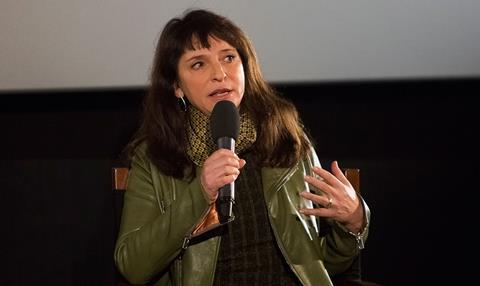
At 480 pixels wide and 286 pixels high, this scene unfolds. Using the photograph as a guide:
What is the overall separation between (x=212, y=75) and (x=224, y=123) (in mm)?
283

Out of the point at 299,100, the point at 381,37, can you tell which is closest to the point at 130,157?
the point at 299,100

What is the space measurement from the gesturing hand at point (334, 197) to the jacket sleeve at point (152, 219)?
0.72 ft

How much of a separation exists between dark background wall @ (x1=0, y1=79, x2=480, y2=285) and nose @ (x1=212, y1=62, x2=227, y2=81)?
0.60 m

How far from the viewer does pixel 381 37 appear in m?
2.00

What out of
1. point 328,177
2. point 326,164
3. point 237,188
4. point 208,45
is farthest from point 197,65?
point 326,164

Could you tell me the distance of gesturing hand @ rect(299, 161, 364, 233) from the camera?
140 centimetres

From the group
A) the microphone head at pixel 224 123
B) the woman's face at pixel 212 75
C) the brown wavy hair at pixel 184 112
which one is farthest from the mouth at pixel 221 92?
the microphone head at pixel 224 123

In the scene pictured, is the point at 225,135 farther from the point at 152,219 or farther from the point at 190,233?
the point at 152,219

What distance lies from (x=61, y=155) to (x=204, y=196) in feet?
2.90

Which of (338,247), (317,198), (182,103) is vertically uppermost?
(182,103)

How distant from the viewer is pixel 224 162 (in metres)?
1.21

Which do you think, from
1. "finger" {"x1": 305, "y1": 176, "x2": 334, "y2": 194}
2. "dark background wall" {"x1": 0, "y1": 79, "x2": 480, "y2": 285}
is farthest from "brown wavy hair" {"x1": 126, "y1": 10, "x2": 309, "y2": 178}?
"dark background wall" {"x1": 0, "y1": 79, "x2": 480, "y2": 285}

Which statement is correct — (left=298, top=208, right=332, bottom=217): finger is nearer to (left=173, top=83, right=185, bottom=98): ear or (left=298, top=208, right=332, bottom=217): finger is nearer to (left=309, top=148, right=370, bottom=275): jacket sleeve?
(left=309, top=148, right=370, bottom=275): jacket sleeve

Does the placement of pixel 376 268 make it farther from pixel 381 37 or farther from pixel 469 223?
pixel 381 37
